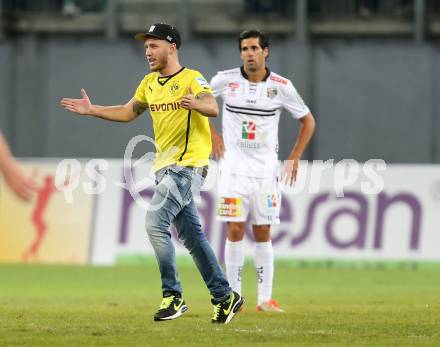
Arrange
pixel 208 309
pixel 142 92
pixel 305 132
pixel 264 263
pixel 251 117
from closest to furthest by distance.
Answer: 1. pixel 142 92
2. pixel 208 309
3. pixel 251 117
4. pixel 264 263
5. pixel 305 132

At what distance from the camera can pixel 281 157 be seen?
26.2 m

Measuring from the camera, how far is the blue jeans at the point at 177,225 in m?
10.3

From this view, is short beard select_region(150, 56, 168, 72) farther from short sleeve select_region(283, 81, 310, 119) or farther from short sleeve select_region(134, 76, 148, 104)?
short sleeve select_region(283, 81, 310, 119)

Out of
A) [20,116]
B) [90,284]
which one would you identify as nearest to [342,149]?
[20,116]

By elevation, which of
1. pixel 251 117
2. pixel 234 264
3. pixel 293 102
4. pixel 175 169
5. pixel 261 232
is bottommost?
pixel 234 264

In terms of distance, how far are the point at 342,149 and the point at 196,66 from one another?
3579 mm

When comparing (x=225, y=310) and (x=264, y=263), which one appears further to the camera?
(x=264, y=263)

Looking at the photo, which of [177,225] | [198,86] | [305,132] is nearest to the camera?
[198,86]

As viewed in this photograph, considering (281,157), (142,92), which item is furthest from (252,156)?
(281,157)

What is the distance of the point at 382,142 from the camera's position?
88.5 ft

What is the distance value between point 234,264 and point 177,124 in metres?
2.48

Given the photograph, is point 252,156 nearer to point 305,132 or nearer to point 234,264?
point 305,132

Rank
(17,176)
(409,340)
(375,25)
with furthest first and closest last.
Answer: (375,25) → (409,340) → (17,176)

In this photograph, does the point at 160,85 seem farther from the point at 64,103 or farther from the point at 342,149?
the point at 342,149
